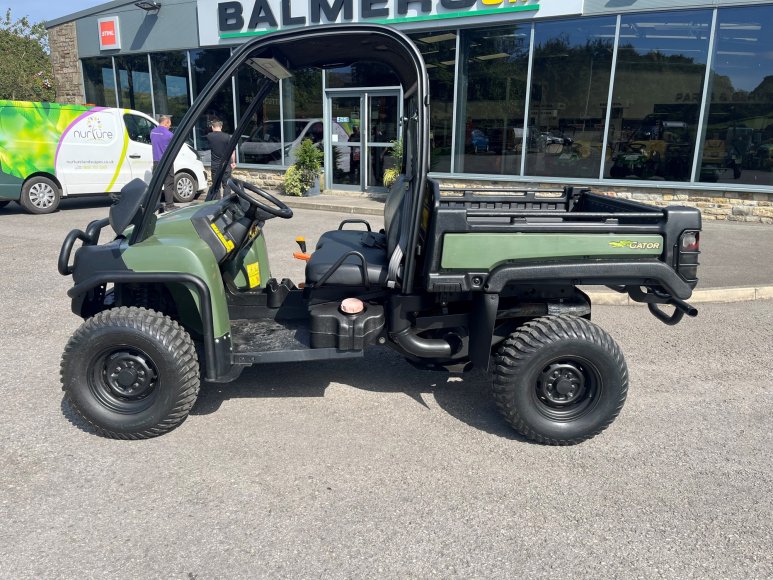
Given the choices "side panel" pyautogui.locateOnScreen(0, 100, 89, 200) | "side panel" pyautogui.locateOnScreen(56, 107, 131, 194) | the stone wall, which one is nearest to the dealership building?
"side panel" pyautogui.locateOnScreen(56, 107, 131, 194)

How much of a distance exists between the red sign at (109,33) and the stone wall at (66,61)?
4.97ft

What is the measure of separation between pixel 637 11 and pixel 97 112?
10.4 metres

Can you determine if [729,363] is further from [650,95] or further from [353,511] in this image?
[650,95]

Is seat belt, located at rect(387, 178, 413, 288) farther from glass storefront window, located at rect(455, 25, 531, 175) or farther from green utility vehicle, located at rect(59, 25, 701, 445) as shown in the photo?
glass storefront window, located at rect(455, 25, 531, 175)

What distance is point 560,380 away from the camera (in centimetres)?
324

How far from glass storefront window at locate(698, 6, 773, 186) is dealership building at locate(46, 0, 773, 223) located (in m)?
0.02

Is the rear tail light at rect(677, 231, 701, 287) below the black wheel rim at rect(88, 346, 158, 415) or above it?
above

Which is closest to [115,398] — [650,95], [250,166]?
[650,95]

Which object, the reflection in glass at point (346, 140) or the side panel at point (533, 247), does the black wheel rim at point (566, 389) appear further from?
the reflection in glass at point (346, 140)

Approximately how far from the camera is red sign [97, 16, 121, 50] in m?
15.7

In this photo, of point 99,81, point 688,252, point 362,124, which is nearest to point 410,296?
point 688,252

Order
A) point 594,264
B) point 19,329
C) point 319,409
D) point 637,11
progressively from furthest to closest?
point 637,11, point 19,329, point 319,409, point 594,264

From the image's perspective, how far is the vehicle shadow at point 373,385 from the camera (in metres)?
3.62

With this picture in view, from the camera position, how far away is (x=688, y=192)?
416 inches
